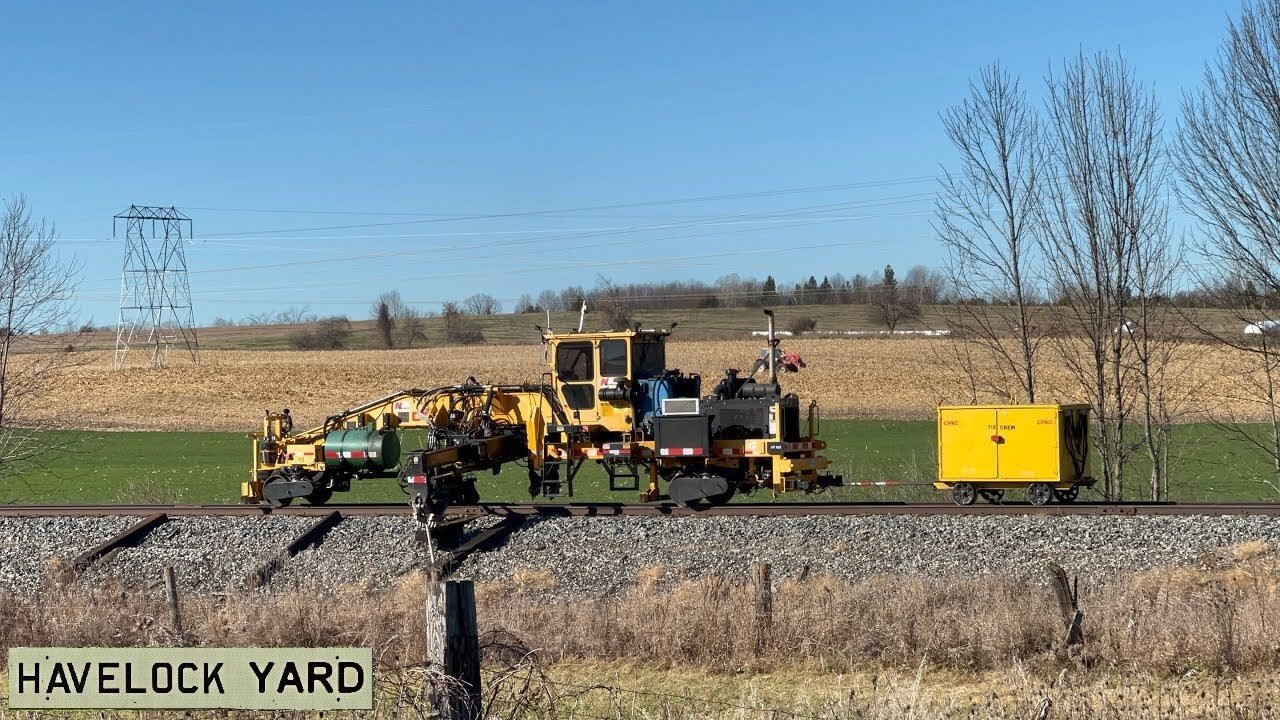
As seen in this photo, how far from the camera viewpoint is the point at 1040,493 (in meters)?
19.7

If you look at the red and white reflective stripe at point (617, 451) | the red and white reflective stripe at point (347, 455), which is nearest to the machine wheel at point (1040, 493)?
the red and white reflective stripe at point (617, 451)

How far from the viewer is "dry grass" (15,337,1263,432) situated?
53.8 meters


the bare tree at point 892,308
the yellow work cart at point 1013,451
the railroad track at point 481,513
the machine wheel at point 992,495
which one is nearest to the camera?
the railroad track at point 481,513

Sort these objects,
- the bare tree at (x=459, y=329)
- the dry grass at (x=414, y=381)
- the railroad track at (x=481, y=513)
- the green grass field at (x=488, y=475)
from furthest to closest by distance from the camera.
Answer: the bare tree at (x=459, y=329)
the dry grass at (x=414, y=381)
the green grass field at (x=488, y=475)
the railroad track at (x=481, y=513)

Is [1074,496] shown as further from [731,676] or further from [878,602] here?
[731,676]

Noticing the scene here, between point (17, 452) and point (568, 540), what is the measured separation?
15.2 meters

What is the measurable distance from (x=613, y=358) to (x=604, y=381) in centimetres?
40

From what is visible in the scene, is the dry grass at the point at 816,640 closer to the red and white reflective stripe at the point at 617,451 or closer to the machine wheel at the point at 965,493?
the red and white reflective stripe at the point at 617,451

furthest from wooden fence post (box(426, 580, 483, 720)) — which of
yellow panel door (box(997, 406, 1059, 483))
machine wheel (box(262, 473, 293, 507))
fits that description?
yellow panel door (box(997, 406, 1059, 483))

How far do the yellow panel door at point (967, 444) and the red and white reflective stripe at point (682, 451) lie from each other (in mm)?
4410

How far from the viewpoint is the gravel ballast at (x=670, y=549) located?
1466 cm

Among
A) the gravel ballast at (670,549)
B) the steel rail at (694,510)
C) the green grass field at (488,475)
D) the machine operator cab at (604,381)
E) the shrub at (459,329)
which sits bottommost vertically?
the green grass field at (488,475)

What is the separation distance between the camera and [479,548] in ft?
53.5

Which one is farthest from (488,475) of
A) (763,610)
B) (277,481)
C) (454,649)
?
(454,649)
